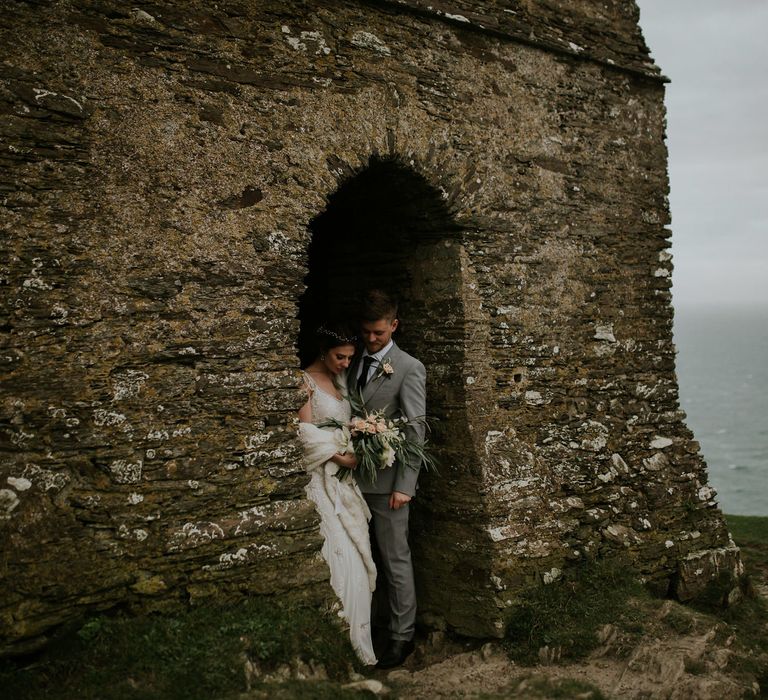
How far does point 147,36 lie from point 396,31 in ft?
5.97

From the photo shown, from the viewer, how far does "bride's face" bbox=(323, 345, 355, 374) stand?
5.25 meters

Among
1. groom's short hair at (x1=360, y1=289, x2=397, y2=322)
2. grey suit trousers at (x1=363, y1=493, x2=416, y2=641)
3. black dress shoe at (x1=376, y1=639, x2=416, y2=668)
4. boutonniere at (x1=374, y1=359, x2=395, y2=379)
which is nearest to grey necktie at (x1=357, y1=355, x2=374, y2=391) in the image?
boutonniere at (x1=374, y1=359, x2=395, y2=379)

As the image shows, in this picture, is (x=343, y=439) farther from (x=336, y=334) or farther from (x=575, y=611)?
(x=575, y=611)

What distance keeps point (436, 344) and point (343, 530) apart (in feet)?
5.36

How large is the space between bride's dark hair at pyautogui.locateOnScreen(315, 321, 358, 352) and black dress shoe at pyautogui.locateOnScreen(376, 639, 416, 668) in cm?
220

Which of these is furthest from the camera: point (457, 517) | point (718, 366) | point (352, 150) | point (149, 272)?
point (718, 366)

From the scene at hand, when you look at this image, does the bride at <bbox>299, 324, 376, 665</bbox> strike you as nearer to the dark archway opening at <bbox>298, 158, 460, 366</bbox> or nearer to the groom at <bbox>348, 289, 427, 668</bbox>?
the groom at <bbox>348, 289, 427, 668</bbox>

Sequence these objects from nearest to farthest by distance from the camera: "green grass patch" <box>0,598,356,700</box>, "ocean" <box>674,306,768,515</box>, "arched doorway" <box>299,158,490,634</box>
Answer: "green grass patch" <box>0,598,356,700</box>, "arched doorway" <box>299,158,490,634</box>, "ocean" <box>674,306,768,515</box>

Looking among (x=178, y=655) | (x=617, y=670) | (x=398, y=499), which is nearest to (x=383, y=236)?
(x=398, y=499)

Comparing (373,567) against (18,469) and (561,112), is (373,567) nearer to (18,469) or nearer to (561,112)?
(18,469)

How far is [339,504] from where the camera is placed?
5.07m

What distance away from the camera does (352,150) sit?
5.01 meters

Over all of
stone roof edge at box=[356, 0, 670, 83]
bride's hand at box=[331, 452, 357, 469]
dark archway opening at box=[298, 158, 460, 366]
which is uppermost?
stone roof edge at box=[356, 0, 670, 83]

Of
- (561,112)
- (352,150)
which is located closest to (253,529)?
(352,150)
